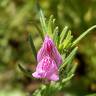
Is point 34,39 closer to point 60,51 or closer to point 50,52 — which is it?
point 60,51

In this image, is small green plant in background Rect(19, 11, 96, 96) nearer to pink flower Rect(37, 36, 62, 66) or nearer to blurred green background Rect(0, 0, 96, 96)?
pink flower Rect(37, 36, 62, 66)

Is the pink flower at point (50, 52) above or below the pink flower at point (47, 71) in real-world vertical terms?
above

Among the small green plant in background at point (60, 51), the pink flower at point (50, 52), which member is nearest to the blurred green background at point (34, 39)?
the small green plant in background at point (60, 51)

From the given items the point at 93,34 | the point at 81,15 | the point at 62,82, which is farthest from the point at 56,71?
the point at 93,34

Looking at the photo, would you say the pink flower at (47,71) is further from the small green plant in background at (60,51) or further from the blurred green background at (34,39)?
the blurred green background at (34,39)

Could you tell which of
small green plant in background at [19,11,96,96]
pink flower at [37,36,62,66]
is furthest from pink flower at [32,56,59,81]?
small green plant in background at [19,11,96,96]

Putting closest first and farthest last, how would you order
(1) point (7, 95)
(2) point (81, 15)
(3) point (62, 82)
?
(3) point (62, 82), (1) point (7, 95), (2) point (81, 15)

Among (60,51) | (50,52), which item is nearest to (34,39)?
(60,51)

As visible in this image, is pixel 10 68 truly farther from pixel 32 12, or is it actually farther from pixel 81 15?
pixel 81 15

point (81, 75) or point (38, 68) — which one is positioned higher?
point (38, 68)
